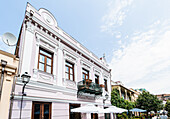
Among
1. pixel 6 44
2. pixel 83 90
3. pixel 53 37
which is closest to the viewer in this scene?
pixel 6 44

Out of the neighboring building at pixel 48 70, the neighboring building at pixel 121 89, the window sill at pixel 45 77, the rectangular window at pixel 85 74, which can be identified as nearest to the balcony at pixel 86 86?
the neighboring building at pixel 48 70

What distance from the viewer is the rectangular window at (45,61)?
7709mm

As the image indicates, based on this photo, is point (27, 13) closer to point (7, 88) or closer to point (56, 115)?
point (7, 88)

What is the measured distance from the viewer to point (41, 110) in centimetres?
681

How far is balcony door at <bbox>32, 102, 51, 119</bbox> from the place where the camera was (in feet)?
21.3

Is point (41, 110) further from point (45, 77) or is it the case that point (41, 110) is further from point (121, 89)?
point (121, 89)

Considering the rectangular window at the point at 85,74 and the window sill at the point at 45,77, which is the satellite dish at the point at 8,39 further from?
the rectangular window at the point at 85,74

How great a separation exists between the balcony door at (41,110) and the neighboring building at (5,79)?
2.02 metres

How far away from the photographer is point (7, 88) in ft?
15.9

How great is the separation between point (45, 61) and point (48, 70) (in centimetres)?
61

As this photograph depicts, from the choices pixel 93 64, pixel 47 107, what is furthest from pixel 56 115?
pixel 93 64

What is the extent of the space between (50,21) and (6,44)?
13.4ft

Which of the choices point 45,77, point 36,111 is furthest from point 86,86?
point 36,111

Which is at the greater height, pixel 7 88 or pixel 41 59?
pixel 41 59
